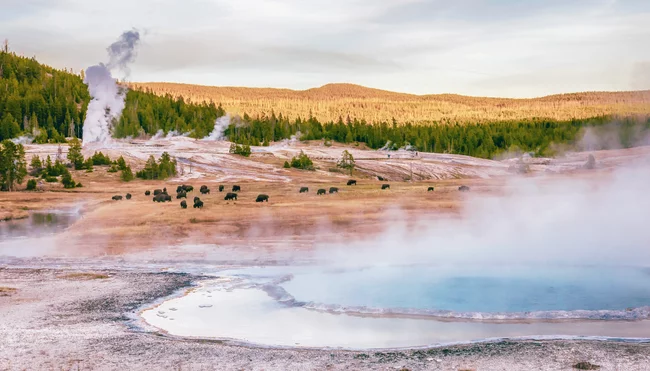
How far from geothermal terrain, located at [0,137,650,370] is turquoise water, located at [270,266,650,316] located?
4947 mm

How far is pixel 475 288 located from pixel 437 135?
118 m

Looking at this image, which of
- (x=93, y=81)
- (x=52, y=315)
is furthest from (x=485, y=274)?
(x=93, y=81)

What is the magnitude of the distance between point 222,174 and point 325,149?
36666 millimetres

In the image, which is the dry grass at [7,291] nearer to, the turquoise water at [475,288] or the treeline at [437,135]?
the turquoise water at [475,288]

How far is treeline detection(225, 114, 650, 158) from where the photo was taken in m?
132

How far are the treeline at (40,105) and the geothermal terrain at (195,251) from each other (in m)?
37.2

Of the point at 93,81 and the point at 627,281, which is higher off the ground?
the point at 93,81

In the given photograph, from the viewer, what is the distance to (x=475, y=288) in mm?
28391

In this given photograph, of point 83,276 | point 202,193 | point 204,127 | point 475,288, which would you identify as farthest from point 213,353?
point 204,127

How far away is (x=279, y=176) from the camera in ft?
301

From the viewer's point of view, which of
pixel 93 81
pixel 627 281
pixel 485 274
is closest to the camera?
pixel 627 281

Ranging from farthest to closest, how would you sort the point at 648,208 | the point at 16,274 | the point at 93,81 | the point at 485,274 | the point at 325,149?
1. the point at 325,149
2. the point at 93,81
3. the point at 648,208
4. the point at 16,274
5. the point at 485,274

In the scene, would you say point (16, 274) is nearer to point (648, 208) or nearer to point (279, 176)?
point (648, 208)

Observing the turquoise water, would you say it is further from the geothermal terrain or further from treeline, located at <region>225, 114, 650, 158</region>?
treeline, located at <region>225, 114, 650, 158</region>
